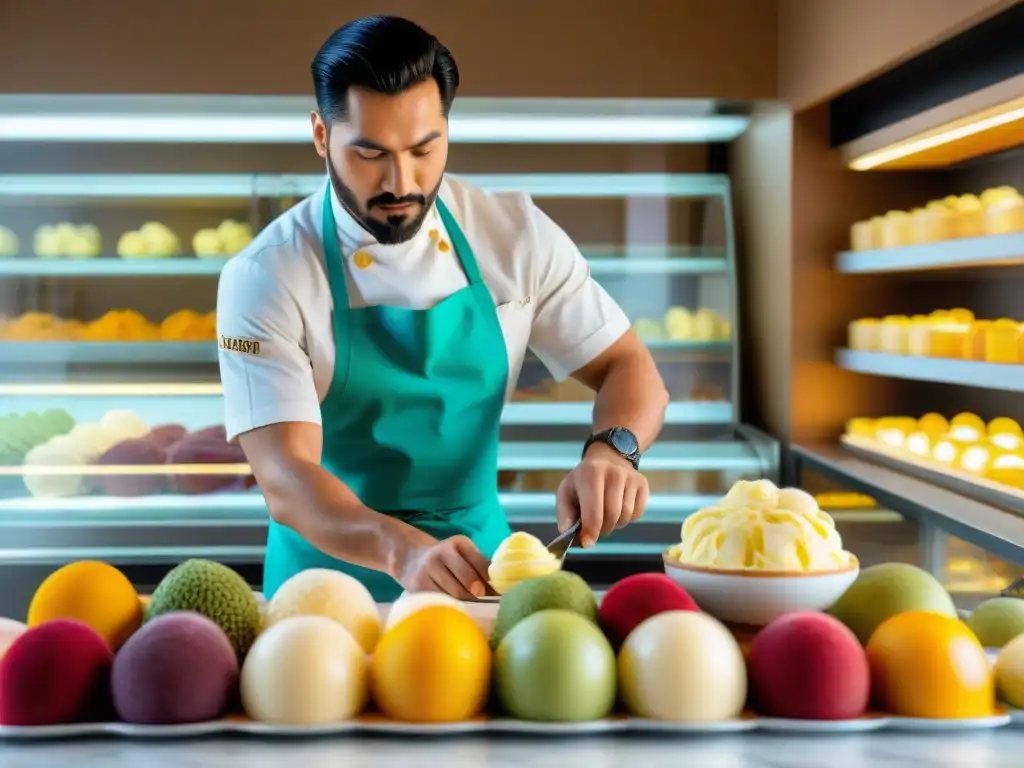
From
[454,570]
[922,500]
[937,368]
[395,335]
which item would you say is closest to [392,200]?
[395,335]

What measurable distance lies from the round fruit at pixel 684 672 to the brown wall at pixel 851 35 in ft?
6.35

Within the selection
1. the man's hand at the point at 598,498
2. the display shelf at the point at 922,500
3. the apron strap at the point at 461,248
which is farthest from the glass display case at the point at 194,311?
the man's hand at the point at 598,498

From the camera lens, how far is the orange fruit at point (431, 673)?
118cm

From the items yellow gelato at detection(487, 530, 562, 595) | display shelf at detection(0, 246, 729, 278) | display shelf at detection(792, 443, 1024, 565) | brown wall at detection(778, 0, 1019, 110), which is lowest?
display shelf at detection(792, 443, 1024, 565)

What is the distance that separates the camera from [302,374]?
2.07 metres

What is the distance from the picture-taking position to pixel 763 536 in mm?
1339

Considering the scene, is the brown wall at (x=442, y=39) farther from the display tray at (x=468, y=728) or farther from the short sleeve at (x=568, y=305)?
the display tray at (x=468, y=728)

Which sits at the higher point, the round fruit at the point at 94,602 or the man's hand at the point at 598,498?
the man's hand at the point at 598,498

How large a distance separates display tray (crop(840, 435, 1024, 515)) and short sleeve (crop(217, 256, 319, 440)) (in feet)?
5.70

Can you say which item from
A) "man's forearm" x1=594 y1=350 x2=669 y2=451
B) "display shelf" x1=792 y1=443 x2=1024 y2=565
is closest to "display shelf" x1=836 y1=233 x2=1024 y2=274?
"display shelf" x1=792 y1=443 x2=1024 y2=565

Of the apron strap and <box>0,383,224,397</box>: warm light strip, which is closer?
→ the apron strap

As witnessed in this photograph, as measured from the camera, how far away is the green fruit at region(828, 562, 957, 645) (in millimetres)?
1367

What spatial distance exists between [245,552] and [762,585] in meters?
2.88

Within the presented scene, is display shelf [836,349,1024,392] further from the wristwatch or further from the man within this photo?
the wristwatch
